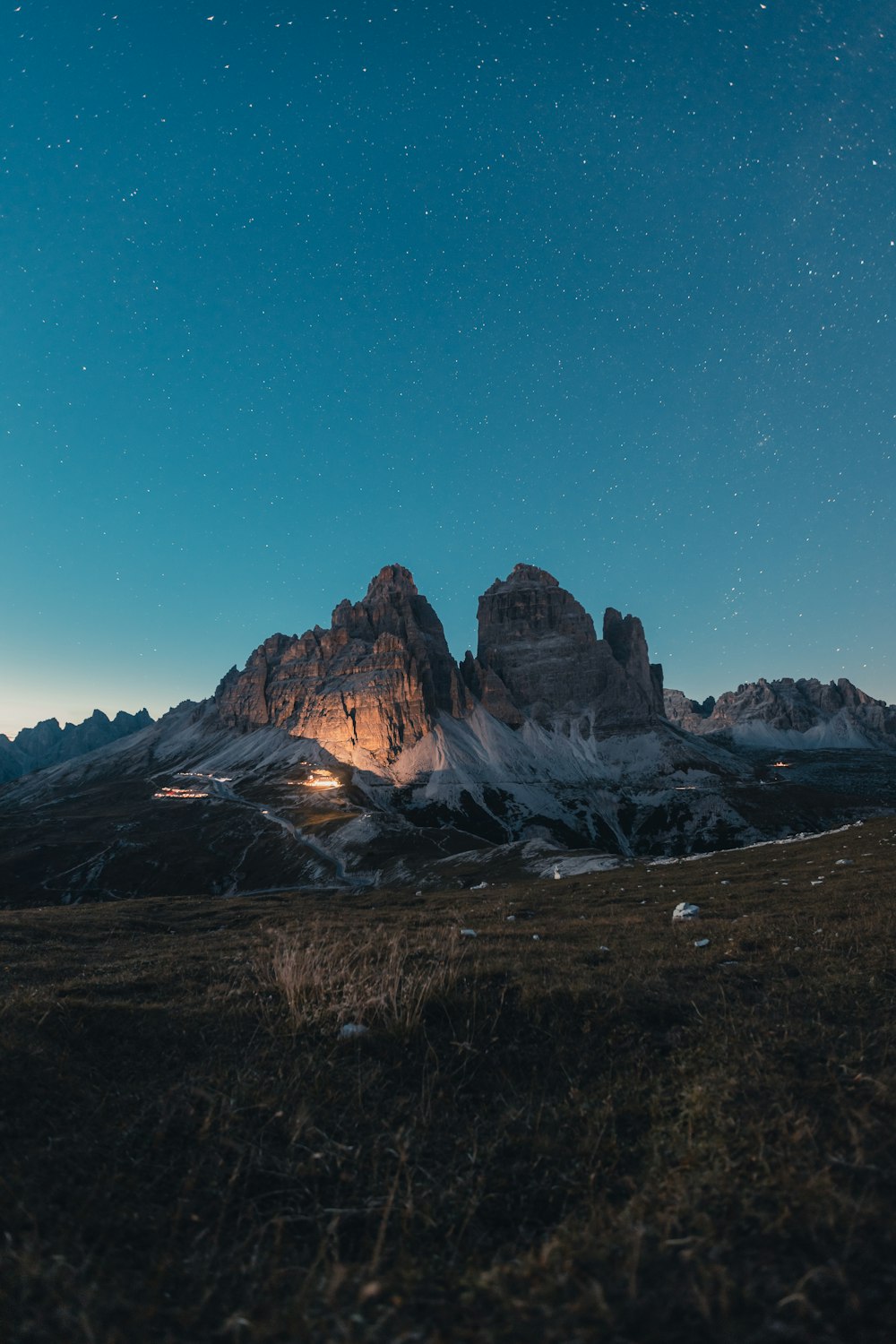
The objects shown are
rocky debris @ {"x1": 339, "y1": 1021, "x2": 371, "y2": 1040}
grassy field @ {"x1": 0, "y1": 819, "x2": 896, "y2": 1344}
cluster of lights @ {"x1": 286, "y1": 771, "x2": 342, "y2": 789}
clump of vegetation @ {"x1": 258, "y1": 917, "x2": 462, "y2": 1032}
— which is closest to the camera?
grassy field @ {"x1": 0, "y1": 819, "x2": 896, "y2": 1344}

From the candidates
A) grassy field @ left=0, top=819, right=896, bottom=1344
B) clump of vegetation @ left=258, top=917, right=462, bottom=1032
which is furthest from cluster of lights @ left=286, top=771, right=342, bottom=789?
grassy field @ left=0, top=819, right=896, bottom=1344

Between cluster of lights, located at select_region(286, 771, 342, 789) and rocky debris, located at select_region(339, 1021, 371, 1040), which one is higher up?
rocky debris, located at select_region(339, 1021, 371, 1040)

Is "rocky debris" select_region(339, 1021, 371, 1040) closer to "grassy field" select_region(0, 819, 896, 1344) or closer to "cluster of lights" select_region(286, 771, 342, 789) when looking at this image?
"grassy field" select_region(0, 819, 896, 1344)

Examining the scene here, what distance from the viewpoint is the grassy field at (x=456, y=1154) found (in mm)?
3527

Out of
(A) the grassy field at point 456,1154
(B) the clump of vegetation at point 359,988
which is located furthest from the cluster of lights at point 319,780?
(A) the grassy field at point 456,1154

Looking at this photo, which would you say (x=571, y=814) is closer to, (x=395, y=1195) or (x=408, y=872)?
(x=408, y=872)

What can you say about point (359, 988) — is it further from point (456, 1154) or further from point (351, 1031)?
point (456, 1154)

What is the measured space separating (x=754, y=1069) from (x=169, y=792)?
645 ft

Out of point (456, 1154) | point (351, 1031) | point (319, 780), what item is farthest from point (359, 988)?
point (319, 780)

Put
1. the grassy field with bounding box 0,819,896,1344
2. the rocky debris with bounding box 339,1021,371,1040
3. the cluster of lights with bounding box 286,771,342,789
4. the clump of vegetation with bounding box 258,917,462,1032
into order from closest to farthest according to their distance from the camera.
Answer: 1. the grassy field with bounding box 0,819,896,1344
2. the rocky debris with bounding box 339,1021,371,1040
3. the clump of vegetation with bounding box 258,917,462,1032
4. the cluster of lights with bounding box 286,771,342,789

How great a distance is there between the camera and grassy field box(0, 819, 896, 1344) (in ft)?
11.6

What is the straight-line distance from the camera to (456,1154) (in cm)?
543

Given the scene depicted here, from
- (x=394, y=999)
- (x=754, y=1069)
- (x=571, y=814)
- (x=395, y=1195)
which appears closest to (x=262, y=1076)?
(x=394, y=999)

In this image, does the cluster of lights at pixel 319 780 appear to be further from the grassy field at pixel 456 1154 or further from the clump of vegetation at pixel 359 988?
the grassy field at pixel 456 1154
